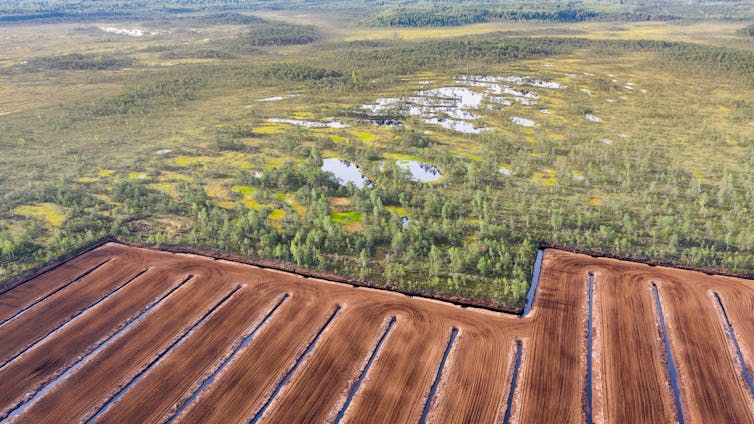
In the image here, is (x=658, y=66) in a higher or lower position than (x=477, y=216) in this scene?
higher

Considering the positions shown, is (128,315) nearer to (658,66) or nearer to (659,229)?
(659,229)

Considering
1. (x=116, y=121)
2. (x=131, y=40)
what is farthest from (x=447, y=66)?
(x=131, y=40)

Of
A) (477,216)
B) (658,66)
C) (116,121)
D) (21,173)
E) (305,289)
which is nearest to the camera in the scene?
(305,289)

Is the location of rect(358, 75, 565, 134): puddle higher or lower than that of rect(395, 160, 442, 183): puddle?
higher

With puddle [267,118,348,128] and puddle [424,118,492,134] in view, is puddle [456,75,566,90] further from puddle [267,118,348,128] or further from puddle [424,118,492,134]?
puddle [267,118,348,128]

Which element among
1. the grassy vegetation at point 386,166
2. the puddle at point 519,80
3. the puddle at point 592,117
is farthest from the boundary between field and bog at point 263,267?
the puddle at point 519,80

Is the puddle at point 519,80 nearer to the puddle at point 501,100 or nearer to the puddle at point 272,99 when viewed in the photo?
the puddle at point 501,100

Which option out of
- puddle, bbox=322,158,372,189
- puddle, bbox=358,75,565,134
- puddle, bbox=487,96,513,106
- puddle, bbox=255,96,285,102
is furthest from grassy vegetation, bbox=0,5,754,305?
puddle, bbox=487,96,513,106
